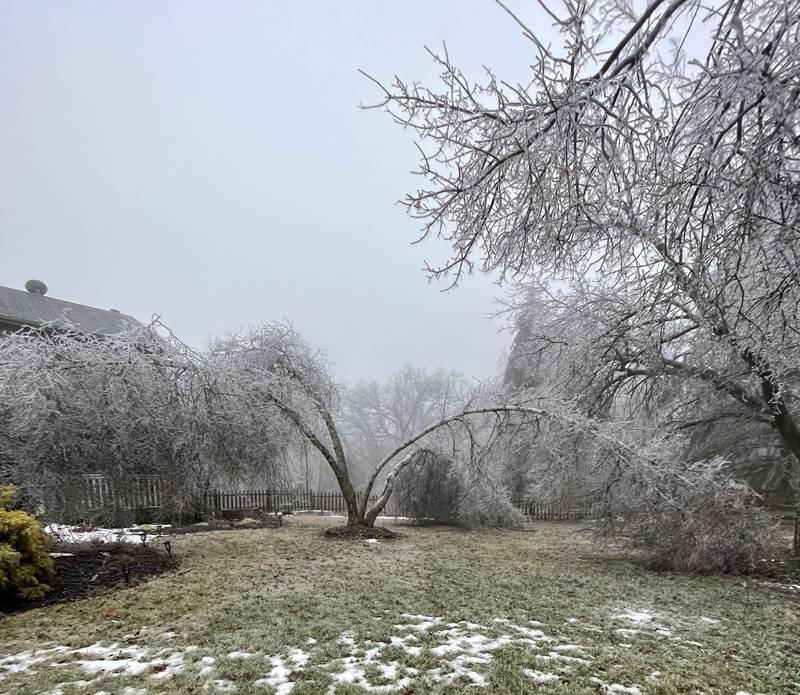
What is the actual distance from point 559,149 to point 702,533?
20.5ft

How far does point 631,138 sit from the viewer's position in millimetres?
2035

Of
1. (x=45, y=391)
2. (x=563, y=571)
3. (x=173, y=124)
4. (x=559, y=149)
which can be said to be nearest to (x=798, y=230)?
(x=559, y=149)

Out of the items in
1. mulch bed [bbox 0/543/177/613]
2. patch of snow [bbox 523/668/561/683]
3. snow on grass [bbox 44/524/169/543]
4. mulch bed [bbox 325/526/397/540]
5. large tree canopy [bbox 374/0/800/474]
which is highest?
large tree canopy [bbox 374/0/800/474]

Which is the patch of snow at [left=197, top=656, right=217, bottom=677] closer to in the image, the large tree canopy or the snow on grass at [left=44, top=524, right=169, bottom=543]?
the large tree canopy

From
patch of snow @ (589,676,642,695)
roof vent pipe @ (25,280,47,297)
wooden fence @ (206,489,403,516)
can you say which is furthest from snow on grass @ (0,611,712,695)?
roof vent pipe @ (25,280,47,297)

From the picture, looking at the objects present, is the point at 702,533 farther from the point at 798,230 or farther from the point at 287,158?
the point at 287,158

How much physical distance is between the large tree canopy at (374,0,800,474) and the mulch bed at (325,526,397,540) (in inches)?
295

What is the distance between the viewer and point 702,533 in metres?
6.16

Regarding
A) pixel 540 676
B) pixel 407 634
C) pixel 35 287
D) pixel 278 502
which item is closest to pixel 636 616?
pixel 540 676

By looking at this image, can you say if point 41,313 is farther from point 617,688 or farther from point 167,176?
point 167,176

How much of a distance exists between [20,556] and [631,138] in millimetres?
5984

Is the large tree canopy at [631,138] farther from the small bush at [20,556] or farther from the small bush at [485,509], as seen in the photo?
the small bush at [485,509]

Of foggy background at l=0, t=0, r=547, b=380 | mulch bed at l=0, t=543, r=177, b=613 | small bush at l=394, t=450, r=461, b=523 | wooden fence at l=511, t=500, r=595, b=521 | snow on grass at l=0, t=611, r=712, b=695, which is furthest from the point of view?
foggy background at l=0, t=0, r=547, b=380

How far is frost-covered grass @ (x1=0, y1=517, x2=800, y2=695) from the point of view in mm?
2701
